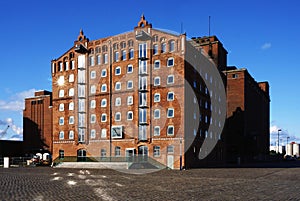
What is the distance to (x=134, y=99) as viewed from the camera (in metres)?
58.3

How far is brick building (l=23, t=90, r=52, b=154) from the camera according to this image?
89.4 meters

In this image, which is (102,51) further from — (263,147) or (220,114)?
(263,147)

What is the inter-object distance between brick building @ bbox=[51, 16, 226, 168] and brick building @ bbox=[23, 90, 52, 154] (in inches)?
890

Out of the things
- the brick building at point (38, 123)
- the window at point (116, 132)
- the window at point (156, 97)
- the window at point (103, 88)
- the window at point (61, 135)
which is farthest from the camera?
the brick building at point (38, 123)

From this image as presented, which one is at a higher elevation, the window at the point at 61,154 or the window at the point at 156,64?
the window at the point at 156,64

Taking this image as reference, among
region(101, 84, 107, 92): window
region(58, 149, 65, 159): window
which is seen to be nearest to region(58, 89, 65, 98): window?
region(101, 84, 107, 92): window

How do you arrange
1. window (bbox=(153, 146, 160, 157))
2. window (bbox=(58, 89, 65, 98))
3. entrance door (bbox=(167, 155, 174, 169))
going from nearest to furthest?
entrance door (bbox=(167, 155, 174, 169)), window (bbox=(153, 146, 160, 157)), window (bbox=(58, 89, 65, 98))

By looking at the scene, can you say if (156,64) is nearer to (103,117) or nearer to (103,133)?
(103,117)

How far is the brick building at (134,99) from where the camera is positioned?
5453 centimetres

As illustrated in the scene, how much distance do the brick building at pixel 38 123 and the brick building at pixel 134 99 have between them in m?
22.6

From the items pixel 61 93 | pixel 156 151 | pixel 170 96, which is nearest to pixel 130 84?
pixel 170 96

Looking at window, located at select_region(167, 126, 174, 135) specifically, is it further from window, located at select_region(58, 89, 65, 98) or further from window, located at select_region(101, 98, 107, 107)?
window, located at select_region(58, 89, 65, 98)

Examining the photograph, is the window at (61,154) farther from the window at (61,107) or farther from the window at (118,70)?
the window at (118,70)

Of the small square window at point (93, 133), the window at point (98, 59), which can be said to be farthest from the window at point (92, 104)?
the window at point (98, 59)
